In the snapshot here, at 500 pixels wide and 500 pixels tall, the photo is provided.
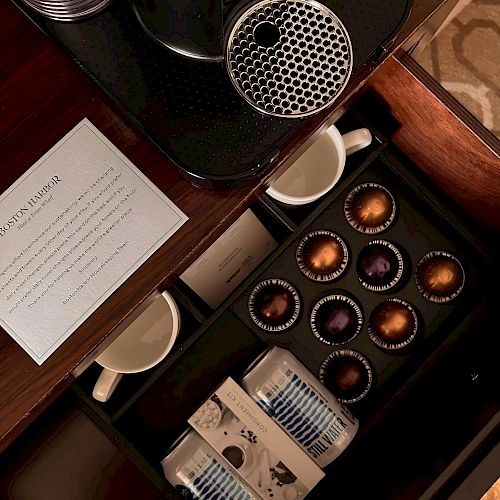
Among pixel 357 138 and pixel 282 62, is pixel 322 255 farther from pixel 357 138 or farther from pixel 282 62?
pixel 282 62

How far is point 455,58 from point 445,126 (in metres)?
0.58

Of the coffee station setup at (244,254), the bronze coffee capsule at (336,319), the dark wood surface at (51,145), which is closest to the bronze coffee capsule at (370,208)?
the coffee station setup at (244,254)

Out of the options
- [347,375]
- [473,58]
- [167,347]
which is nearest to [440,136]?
[347,375]

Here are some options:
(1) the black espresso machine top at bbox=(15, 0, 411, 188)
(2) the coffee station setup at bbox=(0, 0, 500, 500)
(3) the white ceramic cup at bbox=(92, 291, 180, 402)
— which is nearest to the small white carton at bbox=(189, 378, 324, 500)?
(2) the coffee station setup at bbox=(0, 0, 500, 500)

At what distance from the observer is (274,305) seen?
90 centimetres

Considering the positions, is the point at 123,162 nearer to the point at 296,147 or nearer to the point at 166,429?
the point at 296,147

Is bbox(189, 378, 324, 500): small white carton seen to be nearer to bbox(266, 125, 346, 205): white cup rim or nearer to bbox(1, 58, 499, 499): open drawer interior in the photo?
bbox(1, 58, 499, 499): open drawer interior

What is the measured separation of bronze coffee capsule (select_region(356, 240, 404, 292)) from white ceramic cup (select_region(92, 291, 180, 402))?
0.86 ft

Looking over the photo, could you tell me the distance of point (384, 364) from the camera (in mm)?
920

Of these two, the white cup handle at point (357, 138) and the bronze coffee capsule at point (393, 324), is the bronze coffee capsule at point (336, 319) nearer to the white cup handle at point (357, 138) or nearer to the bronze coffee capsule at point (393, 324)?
the bronze coffee capsule at point (393, 324)

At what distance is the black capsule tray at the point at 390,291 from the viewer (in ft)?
3.00

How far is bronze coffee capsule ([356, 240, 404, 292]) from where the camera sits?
0.91 meters

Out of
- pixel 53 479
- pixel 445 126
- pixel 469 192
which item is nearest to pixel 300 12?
pixel 445 126

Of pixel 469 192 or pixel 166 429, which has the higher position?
pixel 469 192
